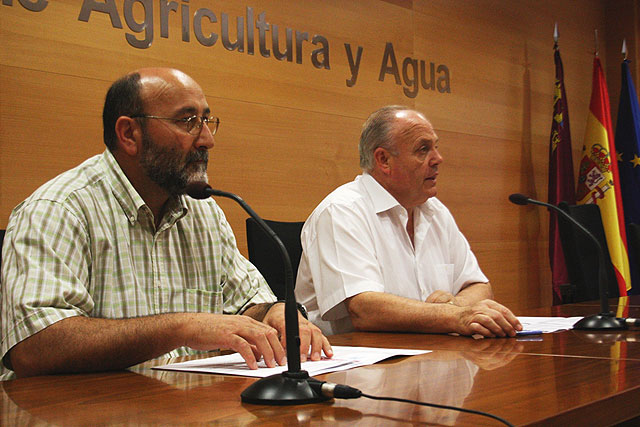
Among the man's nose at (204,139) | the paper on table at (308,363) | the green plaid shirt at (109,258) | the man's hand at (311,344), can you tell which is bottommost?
the paper on table at (308,363)

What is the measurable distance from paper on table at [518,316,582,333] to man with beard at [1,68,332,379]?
2.42ft

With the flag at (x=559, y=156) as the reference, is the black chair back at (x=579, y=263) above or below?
below

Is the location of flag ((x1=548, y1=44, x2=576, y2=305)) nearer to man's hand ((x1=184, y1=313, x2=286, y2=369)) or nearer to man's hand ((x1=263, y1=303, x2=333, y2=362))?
man's hand ((x1=263, y1=303, x2=333, y2=362))

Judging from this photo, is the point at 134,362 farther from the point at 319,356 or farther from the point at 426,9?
the point at 426,9

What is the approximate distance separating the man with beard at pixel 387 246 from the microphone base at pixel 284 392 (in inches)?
41.4

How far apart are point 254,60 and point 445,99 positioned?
1.62 metres

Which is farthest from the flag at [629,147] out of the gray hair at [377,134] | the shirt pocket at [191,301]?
the shirt pocket at [191,301]

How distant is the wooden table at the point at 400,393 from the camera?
1.02m

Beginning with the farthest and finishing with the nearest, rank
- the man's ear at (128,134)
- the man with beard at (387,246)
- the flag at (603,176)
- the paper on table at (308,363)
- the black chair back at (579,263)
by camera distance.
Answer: the flag at (603,176), the black chair back at (579,263), the man with beard at (387,246), the man's ear at (128,134), the paper on table at (308,363)

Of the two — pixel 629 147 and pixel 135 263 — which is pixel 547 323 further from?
pixel 629 147

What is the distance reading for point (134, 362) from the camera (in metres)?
1.56

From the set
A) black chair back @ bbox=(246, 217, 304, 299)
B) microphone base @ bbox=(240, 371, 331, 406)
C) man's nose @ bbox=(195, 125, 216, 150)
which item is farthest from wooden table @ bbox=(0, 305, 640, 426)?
black chair back @ bbox=(246, 217, 304, 299)

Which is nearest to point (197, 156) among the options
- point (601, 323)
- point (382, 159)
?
point (382, 159)

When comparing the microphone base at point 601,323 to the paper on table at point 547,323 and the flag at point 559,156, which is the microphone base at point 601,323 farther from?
the flag at point 559,156
